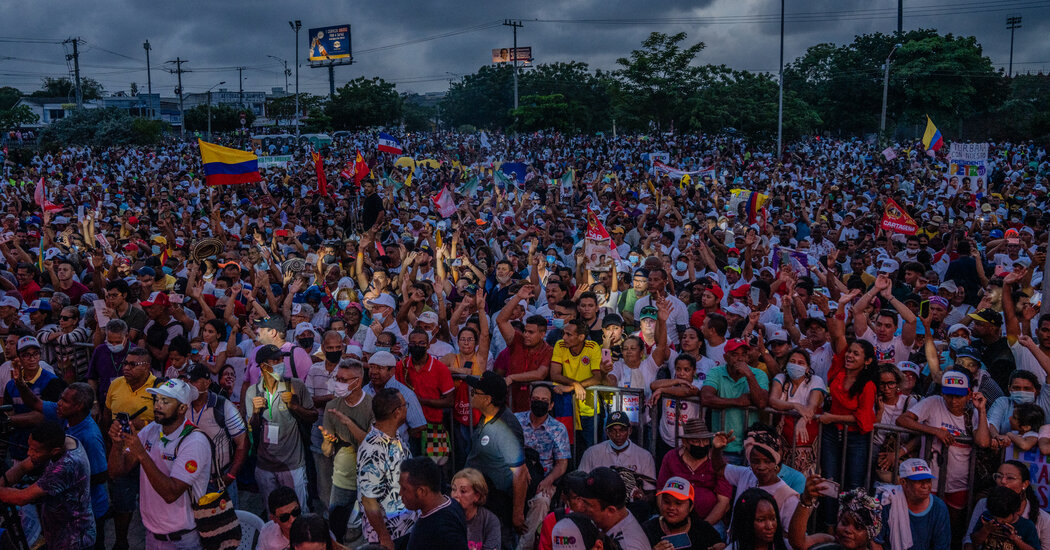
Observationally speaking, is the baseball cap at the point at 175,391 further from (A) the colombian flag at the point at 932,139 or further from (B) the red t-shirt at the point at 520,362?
(A) the colombian flag at the point at 932,139

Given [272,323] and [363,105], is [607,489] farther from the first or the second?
[363,105]

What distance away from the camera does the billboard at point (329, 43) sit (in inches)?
3216

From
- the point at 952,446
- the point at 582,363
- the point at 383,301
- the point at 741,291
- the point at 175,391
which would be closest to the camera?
the point at 175,391

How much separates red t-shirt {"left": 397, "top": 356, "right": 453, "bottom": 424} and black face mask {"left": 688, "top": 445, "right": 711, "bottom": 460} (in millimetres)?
1898

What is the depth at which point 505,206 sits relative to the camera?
1819 centimetres

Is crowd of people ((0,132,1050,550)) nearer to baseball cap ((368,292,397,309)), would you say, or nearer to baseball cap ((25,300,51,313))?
baseball cap ((368,292,397,309))

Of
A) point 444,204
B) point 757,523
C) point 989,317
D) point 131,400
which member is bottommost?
point 757,523

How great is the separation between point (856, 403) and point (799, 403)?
1.21 ft

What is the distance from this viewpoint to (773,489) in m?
4.54

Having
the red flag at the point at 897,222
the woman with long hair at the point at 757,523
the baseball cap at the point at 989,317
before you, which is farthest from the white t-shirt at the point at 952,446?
the red flag at the point at 897,222

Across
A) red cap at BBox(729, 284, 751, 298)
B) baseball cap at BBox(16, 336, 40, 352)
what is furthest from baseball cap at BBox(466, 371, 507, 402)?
red cap at BBox(729, 284, 751, 298)

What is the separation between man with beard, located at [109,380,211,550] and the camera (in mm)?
4562

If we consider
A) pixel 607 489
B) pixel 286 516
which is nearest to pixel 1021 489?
pixel 607 489

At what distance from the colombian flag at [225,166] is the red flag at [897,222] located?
35.3 ft
